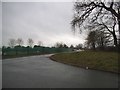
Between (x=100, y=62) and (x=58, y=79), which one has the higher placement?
(x=100, y=62)

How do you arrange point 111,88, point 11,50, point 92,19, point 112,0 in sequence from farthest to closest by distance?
point 11,50 < point 92,19 < point 112,0 < point 111,88

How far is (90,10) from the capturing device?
16484 millimetres

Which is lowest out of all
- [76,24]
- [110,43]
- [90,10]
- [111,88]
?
[111,88]

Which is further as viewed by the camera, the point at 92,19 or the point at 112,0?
the point at 92,19

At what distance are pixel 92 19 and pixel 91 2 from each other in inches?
83.6

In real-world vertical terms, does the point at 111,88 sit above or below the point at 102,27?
below

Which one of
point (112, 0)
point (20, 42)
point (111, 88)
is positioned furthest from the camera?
point (20, 42)

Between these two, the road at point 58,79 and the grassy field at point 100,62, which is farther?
the grassy field at point 100,62

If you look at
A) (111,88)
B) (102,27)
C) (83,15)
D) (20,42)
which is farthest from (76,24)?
(20,42)

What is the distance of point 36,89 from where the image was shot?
650 cm

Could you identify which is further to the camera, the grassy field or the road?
the grassy field

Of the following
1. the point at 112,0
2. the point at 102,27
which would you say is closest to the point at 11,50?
the point at 102,27

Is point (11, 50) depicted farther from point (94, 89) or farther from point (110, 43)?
point (94, 89)

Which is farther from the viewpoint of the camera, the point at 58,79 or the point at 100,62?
the point at 100,62
